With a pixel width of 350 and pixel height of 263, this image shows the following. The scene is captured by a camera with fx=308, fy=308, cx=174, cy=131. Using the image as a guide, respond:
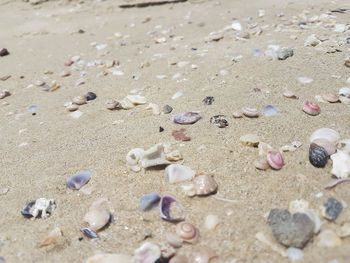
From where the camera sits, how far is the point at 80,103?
288 cm

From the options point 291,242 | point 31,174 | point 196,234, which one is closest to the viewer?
point 291,242

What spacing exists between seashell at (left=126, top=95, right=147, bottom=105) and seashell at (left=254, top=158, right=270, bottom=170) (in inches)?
49.5

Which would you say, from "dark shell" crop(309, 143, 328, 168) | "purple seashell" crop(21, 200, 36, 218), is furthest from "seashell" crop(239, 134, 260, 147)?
"purple seashell" crop(21, 200, 36, 218)

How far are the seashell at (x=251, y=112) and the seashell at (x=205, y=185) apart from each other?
714mm

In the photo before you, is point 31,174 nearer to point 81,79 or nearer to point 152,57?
point 81,79

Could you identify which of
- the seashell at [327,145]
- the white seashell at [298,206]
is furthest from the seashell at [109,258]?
the seashell at [327,145]

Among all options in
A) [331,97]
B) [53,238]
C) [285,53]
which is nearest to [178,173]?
[53,238]

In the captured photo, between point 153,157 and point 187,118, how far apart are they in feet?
1.69

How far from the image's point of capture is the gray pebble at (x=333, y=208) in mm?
1402

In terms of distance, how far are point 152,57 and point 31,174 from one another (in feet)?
7.12

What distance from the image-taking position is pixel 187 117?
229 centimetres

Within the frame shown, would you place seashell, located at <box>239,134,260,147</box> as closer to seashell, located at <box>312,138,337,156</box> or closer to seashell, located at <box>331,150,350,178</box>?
seashell, located at <box>312,138,337,156</box>

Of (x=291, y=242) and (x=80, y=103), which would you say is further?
(x=80, y=103)

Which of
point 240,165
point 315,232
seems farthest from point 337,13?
point 315,232
